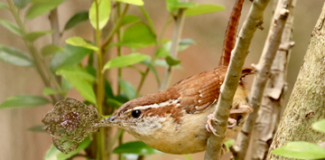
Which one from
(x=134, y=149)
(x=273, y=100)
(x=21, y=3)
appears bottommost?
(x=134, y=149)

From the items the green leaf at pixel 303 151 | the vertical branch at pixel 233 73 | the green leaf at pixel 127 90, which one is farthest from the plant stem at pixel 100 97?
the green leaf at pixel 303 151

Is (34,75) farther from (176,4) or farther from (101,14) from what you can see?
(176,4)

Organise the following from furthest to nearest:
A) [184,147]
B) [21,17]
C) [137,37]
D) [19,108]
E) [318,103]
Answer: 1. [137,37]
2. [19,108]
3. [21,17]
4. [184,147]
5. [318,103]

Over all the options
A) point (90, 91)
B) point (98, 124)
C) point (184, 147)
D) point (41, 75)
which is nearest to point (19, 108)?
point (41, 75)

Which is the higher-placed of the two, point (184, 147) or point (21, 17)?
point (21, 17)

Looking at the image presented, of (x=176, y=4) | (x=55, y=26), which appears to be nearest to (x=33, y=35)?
(x=55, y=26)

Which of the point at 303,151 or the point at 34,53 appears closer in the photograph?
the point at 303,151

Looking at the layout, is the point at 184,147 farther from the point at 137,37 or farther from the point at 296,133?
the point at 137,37
